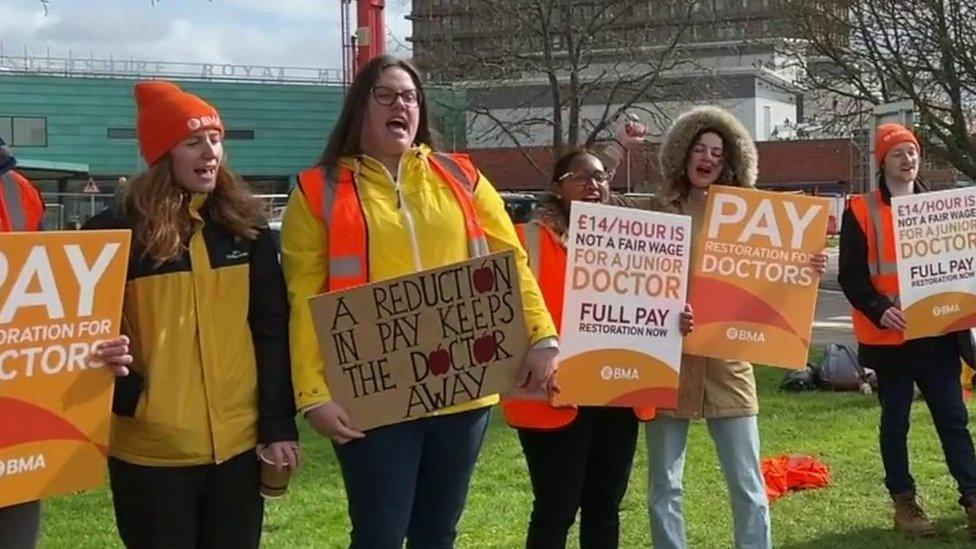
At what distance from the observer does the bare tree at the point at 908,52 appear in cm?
1778

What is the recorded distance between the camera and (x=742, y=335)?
14.6 ft

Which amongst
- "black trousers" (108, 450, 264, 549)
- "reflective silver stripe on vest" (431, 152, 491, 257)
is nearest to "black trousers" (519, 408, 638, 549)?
"reflective silver stripe on vest" (431, 152, 491, 257)

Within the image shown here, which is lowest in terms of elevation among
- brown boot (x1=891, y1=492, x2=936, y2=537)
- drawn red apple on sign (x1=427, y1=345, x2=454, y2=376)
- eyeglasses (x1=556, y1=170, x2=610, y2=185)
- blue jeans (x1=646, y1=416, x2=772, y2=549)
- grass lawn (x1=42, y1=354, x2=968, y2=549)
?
grass lawn (x1=42, y1=354, x2=968, y2=549)

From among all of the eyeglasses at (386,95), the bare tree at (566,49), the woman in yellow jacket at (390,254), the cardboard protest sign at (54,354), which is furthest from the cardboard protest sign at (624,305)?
the bare tree at (566,49)

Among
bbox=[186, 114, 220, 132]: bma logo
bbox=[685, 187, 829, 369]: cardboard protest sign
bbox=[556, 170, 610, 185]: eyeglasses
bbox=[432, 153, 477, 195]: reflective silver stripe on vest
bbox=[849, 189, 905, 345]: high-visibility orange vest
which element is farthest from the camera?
bbox=[849, 189, 905, 345]: high-visibility orange vest

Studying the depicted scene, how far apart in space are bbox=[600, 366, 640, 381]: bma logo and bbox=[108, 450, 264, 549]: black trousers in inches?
59.0

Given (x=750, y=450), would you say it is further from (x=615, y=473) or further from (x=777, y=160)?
(x=777, y=160)

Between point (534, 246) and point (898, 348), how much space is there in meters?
2.25

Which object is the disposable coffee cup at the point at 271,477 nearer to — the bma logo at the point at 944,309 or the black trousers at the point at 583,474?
the black trousers at the point at 583,474

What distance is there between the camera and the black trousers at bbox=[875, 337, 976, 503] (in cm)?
542

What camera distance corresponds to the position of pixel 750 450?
172 inches

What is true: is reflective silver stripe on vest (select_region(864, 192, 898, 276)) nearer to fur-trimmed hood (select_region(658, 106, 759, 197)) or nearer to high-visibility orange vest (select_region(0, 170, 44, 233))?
fur-trimmed hood (select_region(658, 106, 759, 197))

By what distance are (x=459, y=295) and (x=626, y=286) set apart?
124cm

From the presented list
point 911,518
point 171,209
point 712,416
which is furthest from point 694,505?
point 171,209
